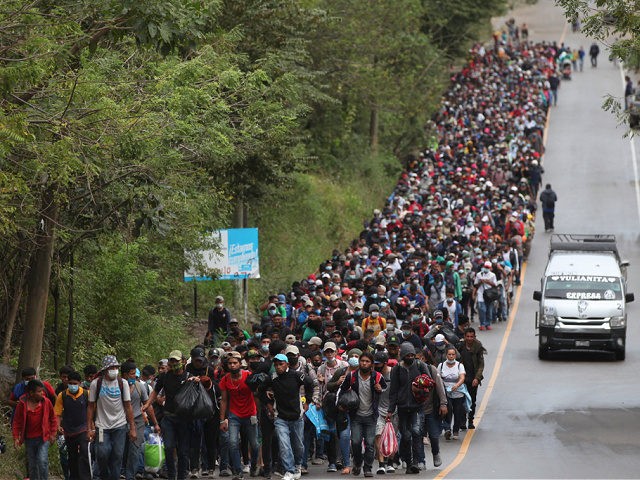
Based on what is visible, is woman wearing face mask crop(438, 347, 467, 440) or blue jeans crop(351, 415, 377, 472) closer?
blue jeans crop(351, 415, 377, 472)

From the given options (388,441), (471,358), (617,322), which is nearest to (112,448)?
(388,441)

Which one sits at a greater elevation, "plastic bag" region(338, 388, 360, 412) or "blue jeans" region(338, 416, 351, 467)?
"plastic bag" region(338, 388, 360, 412)

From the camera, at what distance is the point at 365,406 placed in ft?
59.4

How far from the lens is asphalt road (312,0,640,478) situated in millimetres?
19203

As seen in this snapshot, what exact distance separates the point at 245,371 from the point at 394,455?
2.39 meters

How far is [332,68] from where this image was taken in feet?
147

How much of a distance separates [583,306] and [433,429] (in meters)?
11.1

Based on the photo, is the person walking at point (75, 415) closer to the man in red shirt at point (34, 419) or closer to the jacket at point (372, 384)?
the man in red shirt at point (34, 419)

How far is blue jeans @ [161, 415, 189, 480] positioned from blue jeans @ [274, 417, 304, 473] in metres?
1.16

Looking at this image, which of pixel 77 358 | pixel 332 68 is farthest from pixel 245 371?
pixel 332 68

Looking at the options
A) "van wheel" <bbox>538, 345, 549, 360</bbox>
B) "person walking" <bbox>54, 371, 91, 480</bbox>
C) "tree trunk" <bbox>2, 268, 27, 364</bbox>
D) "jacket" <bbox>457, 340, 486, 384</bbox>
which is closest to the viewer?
"person walking" <bbox>54, 371, 91, 480</bbox>

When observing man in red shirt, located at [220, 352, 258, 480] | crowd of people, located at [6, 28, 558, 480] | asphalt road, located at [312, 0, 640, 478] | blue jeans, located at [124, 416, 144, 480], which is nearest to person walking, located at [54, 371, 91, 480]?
crowd of people, located at [6, 28, 558, 480]

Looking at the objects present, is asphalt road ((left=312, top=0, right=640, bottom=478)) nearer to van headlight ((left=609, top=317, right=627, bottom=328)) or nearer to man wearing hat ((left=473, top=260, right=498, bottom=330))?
man wearing hat ((left=473, top=260, right=498, bottom=330))

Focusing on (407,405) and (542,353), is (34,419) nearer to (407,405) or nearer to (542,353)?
(407,405)
